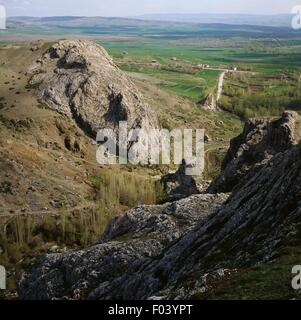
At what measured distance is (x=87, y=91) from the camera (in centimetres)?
12700

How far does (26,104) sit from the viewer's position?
119125 millimetres

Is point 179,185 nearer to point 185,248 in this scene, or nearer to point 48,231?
point 48,231

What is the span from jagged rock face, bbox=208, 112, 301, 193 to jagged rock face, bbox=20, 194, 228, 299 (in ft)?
65.1

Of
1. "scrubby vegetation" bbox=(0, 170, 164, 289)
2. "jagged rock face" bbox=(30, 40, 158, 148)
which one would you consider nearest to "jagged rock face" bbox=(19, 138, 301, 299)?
"scrubby vegetation" bbox=(0, 170, 164, 289)

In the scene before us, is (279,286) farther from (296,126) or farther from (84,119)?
(84,119)

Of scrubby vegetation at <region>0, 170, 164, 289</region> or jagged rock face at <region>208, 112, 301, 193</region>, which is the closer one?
scrubby vegetation at <region>0, 170, 164, 289</region>

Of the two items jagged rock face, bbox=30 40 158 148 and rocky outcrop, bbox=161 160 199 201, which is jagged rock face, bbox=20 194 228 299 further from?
jagged rock face, bbox=30 40 158 148

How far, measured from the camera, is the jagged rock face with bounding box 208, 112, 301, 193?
76938 millimetres

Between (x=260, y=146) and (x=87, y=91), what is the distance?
58.0 m

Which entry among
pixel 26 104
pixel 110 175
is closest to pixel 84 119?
pixel 26 104

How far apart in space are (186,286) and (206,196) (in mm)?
30759

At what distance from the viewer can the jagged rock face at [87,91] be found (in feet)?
408

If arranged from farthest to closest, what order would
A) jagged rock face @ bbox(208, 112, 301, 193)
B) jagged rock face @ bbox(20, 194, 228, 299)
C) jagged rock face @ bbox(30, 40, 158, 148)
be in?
jagged rock face @ bbox(30, 40, 158, 148) → jagged rock face @ bbox(208, 112, 301, 193) → jagged rock face @ bbox(20, 194, 228, 299)
